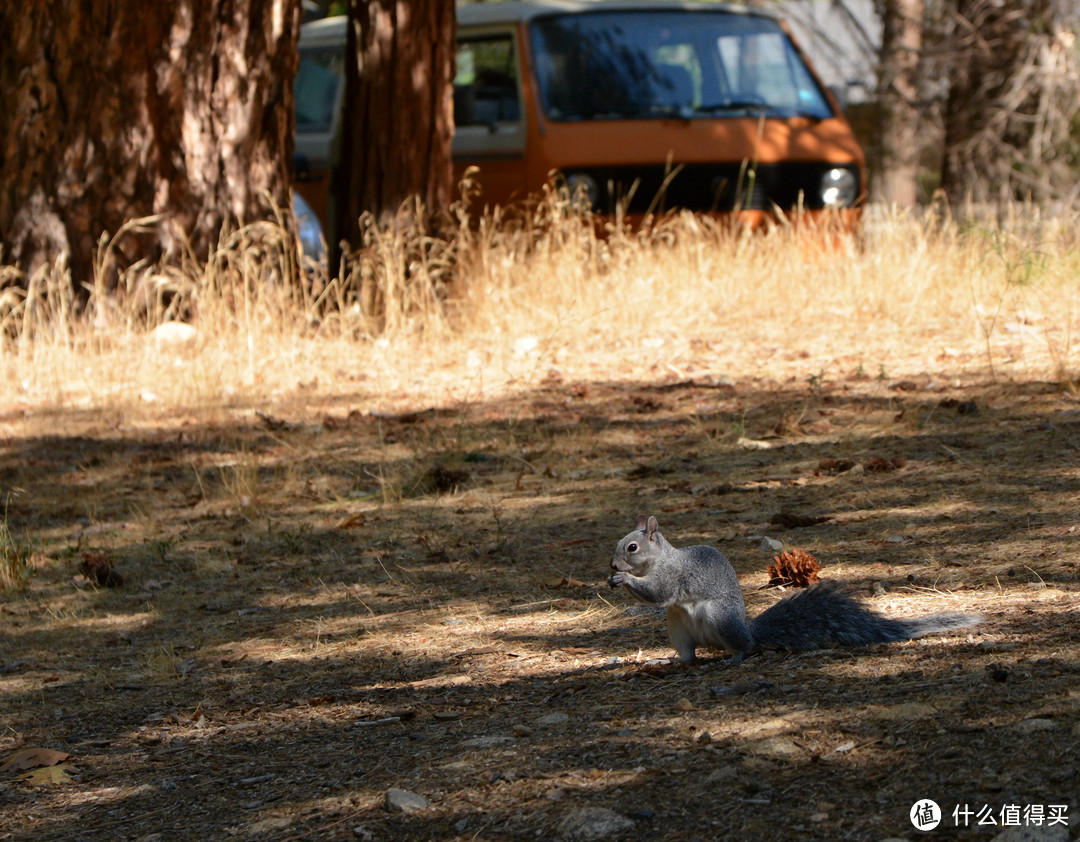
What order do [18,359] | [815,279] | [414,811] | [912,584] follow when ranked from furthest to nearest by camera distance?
[815,279] → [18,359] → [912,584] → [414,811]

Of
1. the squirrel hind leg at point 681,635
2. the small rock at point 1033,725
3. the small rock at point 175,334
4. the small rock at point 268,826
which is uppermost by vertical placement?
the small rock at point 175,334

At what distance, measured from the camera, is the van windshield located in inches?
363

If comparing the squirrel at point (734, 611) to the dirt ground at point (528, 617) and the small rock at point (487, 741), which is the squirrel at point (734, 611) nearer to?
the dirt ground at point (528, 617)

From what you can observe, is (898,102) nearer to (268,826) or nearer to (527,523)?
(527,523)

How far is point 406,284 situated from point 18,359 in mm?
2416

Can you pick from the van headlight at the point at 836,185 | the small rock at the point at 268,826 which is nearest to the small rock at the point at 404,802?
the small rock at the point at 268,826

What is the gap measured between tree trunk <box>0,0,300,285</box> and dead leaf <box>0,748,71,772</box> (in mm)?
5182

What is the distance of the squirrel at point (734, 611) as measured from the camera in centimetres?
292

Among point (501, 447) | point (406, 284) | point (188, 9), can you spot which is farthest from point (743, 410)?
point (188, 9)

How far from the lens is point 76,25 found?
297 inches

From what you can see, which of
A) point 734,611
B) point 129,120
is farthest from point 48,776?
point 129,120

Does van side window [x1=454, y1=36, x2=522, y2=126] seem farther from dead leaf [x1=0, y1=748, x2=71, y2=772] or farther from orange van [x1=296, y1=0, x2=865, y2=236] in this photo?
dead leaf [x1=0, y1=748, x2=71, y2=772]

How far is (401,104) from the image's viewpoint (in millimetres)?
8227

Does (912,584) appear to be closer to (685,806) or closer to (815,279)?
(685,806)
